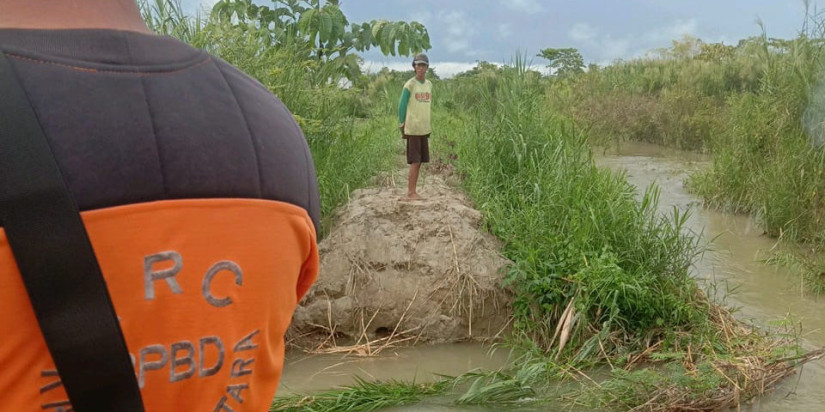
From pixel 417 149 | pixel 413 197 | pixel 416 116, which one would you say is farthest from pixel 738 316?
pixel 416 116

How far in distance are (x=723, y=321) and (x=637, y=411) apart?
4.78 feet

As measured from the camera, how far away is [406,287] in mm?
5633

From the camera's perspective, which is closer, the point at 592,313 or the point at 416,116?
the point at 592,313

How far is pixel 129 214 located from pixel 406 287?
4852 mm

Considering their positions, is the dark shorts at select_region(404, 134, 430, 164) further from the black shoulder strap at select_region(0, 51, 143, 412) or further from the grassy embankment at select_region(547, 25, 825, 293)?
the black shoulder strap at select_region(0, 51, 143, 412)

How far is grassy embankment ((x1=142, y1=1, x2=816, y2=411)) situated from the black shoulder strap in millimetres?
3446

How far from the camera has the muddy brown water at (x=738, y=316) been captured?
183 inches

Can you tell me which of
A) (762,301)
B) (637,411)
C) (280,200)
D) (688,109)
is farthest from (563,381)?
(688,109)

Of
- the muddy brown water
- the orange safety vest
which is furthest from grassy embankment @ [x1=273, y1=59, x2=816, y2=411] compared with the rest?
the orange safety vest

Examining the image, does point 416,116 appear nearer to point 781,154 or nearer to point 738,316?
point 738,316

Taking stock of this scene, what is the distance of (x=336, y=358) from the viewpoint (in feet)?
17.2

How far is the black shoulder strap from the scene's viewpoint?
2.49 ft

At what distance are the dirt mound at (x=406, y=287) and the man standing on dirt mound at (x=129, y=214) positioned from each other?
460cm

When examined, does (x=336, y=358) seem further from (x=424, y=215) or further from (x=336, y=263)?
(x=424, y=215)
